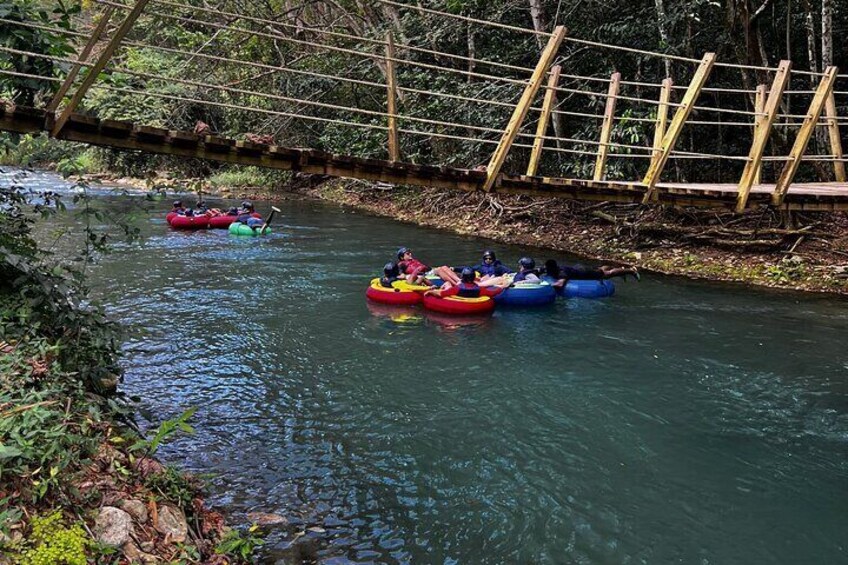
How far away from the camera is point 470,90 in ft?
45.4

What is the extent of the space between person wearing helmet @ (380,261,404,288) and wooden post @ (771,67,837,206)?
211 inches

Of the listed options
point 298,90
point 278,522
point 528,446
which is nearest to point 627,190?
point 528,446

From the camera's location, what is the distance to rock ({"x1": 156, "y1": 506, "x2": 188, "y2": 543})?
3.33 meters

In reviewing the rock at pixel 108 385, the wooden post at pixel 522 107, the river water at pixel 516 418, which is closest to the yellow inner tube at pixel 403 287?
the river water at pixel 516 418

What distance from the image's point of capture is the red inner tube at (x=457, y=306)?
9406 mm

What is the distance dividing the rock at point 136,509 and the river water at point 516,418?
861 mm

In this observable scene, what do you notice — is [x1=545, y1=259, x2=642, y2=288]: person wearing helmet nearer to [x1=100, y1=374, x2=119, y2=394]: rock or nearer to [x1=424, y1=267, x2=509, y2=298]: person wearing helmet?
[x1=424, y1=267, x2=509, y2=298]: person wearing helmet

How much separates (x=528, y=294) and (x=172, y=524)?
707cm

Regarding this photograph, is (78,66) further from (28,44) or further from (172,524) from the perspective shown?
(172,524)

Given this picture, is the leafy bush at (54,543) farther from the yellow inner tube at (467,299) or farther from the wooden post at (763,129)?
the yellow inner tube at (467,299)

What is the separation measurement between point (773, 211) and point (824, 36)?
2985 mm

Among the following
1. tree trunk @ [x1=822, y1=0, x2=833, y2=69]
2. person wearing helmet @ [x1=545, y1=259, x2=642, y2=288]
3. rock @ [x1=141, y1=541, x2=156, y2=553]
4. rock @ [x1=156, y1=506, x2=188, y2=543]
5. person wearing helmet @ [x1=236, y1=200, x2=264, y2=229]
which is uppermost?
tree trunk @ [x1=822, y1=0, x2=833, y2=69]

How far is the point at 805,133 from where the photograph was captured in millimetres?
6566

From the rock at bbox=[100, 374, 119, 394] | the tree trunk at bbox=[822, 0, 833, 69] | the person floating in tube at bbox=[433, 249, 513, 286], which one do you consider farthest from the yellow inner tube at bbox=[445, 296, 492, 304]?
the tree trunk at bbox=[822, 0, 833, 69]
